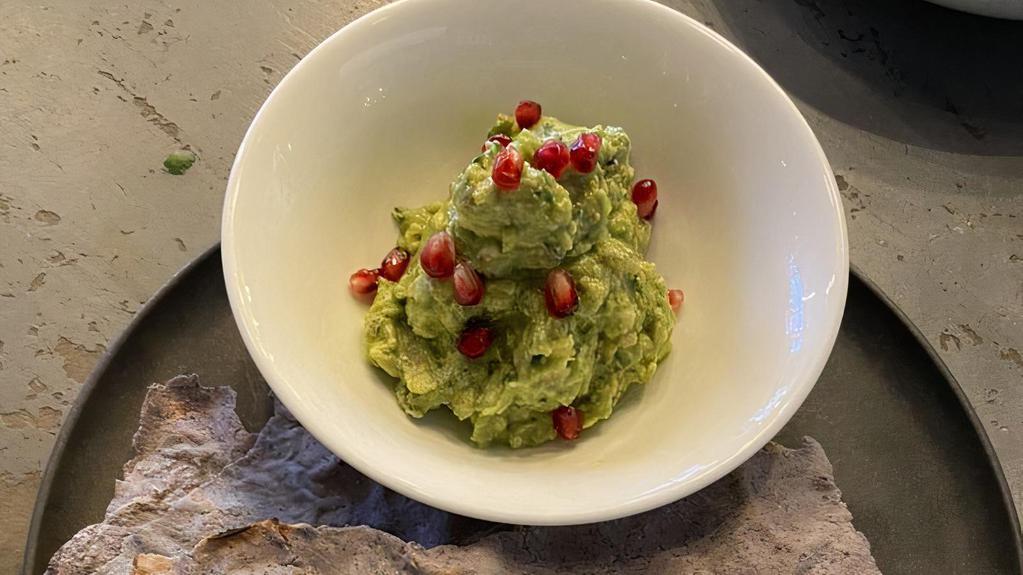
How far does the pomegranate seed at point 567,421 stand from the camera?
5.78ft

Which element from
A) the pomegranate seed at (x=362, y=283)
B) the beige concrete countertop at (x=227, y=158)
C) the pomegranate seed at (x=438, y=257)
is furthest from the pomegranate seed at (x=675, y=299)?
the beige concrete countertop at (x=227, y=158)

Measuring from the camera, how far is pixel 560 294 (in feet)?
5.29

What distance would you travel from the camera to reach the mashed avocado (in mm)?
1622

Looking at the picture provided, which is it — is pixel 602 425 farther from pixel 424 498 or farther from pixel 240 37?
pixel 240 37

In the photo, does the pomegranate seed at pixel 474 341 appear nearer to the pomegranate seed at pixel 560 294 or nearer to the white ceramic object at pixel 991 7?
the pomegranate seed at pixel 560 294

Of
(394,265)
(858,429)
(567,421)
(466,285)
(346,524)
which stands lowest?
(346,524)

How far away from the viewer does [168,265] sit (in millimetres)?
2658

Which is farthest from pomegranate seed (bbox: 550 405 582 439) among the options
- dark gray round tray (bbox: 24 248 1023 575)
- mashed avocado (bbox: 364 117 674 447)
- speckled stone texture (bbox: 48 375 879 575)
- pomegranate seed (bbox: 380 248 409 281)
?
dark gray round tray (bbox: 24 248 1023 575)

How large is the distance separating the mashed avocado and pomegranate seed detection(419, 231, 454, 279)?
3 cm

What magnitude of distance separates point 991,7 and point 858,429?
1723 mm

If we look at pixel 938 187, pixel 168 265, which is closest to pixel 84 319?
pixel 168 265

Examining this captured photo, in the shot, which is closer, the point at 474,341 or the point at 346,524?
the point at 474,341

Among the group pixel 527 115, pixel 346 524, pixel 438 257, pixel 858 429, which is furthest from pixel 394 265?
pixel 858 429

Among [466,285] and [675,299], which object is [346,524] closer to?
[466,285]
